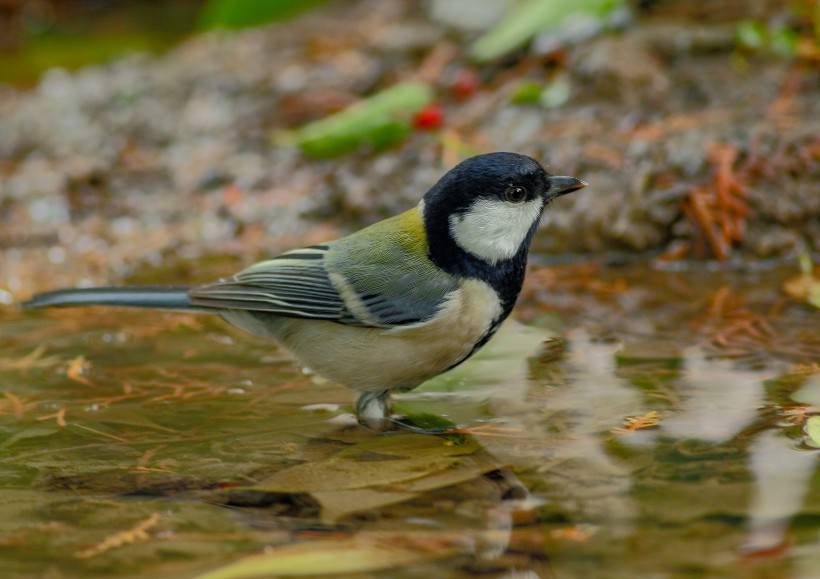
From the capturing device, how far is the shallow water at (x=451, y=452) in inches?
107

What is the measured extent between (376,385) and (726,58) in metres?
3.57

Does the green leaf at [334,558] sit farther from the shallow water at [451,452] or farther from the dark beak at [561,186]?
the dark beak at [561,186]

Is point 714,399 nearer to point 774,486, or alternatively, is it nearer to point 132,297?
point 774,486

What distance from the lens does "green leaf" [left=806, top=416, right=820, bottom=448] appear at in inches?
127

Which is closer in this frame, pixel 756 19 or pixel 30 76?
pixel 756 19

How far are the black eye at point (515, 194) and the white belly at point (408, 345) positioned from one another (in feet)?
1.12

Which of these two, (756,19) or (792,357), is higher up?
(756,19)

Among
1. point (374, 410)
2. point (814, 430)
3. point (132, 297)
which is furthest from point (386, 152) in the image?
point (814, 430)

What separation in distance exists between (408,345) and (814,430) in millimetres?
1329

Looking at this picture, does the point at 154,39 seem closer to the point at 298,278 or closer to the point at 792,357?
the point at 298,278

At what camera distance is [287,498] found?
314cm

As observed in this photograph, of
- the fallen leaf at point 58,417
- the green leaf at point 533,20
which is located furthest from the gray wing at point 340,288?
the green leaf at point 533,20

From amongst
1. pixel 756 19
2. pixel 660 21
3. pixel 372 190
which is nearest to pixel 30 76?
pixel 372 190

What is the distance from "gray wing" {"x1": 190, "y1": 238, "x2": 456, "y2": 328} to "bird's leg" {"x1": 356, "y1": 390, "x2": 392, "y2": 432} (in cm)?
25
